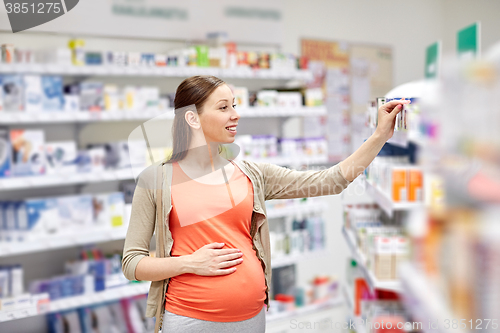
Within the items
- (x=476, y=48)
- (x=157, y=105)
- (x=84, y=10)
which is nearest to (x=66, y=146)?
(x=157, y=105)

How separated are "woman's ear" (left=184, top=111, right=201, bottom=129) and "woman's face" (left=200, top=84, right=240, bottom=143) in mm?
16

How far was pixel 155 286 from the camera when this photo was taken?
4.99 feet

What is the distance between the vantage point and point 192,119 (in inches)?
60.9

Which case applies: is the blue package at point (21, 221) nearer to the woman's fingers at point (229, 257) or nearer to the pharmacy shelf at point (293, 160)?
the pharmacy shelf at point (293, 160)

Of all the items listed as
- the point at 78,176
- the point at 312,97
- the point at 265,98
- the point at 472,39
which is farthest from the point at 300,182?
the point at 312,97

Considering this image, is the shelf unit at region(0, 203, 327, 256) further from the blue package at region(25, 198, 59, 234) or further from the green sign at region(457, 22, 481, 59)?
the green sign at region(457, 22, 481, 59)

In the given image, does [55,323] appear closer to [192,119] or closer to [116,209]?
[116,209]

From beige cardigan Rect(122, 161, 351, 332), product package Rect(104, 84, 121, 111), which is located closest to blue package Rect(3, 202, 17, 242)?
product package Rect(104, 84, 121, 111)

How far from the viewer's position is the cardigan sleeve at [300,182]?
1550 mm

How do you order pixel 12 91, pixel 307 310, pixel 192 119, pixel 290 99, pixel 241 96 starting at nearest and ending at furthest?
pixel 192 119 → pixel 12 91 → pixel 241 96 → pixel 290 99 → pixel 307 310

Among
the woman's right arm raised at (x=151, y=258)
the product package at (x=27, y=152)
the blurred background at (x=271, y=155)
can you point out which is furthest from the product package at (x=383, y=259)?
the product package at (x=27, y=152)

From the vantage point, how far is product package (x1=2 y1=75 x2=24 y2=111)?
2.69m

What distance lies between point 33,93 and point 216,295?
77.2 inches

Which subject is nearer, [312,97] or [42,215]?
[42,215]
